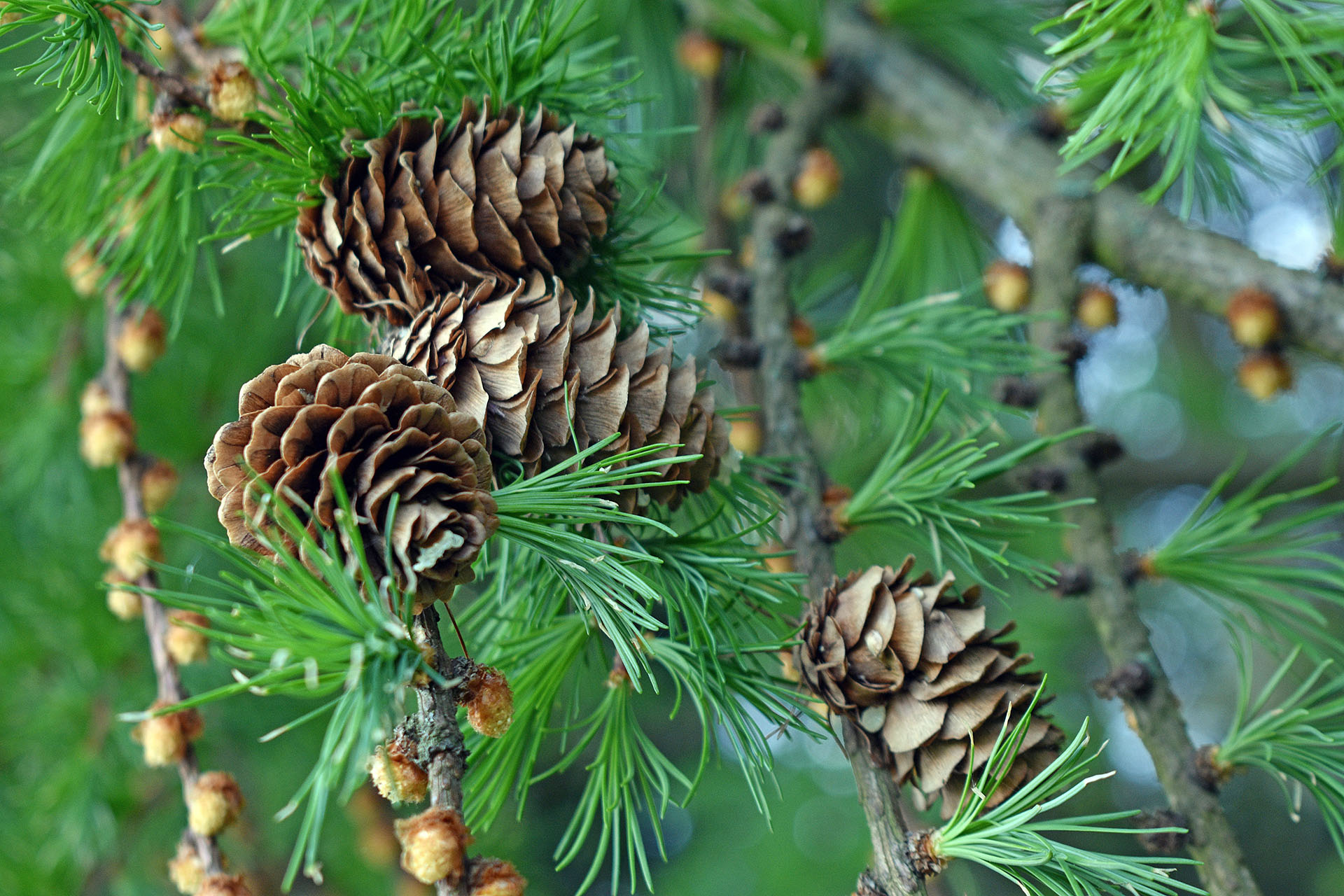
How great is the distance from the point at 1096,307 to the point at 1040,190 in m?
0.11

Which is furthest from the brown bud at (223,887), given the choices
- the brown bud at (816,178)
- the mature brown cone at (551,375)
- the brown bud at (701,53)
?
the brown bud at (701,53)

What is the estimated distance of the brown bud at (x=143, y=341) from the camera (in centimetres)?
67

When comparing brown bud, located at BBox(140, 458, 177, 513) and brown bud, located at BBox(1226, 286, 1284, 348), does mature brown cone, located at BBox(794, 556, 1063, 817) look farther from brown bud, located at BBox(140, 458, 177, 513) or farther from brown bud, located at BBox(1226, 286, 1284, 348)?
brown bud, located at BBox(140, 458, 177, 513)

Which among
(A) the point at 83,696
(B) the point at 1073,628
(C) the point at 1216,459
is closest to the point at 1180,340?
(C) the point at 1216,459

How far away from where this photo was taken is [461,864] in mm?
336

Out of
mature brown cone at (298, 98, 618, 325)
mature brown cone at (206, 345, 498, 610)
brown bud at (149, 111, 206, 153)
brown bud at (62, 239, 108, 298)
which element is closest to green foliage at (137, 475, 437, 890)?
mature brown cone at (206, 345, 498, 610)

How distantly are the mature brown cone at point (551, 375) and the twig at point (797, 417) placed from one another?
117 millimetres

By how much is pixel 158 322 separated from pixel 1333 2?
75 cm

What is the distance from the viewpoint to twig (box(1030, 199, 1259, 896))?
52cm

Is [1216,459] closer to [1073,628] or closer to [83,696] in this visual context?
[1073,628]

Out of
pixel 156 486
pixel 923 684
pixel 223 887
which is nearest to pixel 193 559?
pixel 156 486

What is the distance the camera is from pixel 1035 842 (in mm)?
388

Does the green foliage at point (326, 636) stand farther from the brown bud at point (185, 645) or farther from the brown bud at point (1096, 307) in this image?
the brown bud at point (1096, 307)

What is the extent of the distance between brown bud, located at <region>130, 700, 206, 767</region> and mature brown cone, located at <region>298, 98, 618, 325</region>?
27 centimetres
